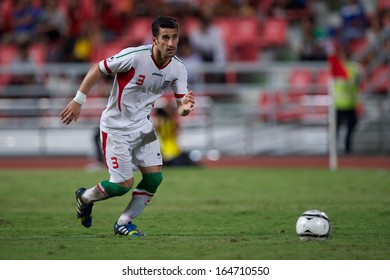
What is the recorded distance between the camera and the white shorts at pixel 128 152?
408 inches

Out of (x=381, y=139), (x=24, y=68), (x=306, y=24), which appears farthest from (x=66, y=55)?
(x=381, y=139)

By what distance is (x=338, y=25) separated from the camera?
83.6 ft

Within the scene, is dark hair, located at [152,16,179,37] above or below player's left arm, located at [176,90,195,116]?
above

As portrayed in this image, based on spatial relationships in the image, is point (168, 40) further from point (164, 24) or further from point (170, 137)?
point (170, 137)

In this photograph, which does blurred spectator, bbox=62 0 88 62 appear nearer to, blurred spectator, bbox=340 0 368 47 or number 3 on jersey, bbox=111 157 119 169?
blurred spectator, bbox=340 0 368 47

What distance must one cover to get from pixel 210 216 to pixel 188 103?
129 inches

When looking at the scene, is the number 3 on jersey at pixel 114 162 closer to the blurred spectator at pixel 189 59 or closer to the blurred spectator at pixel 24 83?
the blurred spectator at pixel 189 59

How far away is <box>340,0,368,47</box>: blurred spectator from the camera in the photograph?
950 inches

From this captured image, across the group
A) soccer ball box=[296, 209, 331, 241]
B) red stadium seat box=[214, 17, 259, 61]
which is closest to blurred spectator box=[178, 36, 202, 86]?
red stadium seat box=[214, 17, 259, 61]

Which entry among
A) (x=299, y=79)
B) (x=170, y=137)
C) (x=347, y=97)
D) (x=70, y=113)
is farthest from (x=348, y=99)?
(x=70, y=113)

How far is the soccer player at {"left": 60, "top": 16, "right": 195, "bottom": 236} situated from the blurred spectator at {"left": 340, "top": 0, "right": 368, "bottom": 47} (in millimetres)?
14254

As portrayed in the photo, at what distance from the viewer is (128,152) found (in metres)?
10.4
